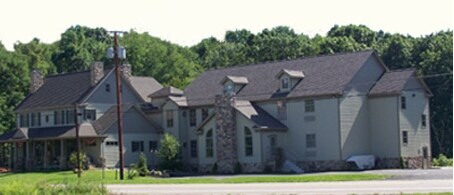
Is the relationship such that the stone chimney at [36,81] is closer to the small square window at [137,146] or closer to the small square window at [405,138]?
the small square window at [137,146]

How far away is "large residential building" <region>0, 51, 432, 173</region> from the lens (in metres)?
61.5

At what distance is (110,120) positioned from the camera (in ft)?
231

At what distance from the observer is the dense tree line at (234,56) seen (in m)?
78.1

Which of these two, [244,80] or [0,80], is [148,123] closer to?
[244,80]

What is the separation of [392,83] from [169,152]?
17.9m

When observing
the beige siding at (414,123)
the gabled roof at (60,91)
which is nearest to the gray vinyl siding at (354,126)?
the beige siding at (414,123)

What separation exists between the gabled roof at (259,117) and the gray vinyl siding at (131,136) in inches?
378

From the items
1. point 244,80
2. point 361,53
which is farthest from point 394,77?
point 244,80

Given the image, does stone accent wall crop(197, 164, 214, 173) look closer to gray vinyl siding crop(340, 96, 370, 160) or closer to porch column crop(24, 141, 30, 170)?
gray vinyl siding crop(340, 96, 370, 160)

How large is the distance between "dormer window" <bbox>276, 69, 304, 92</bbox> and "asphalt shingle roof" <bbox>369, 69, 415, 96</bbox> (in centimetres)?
571

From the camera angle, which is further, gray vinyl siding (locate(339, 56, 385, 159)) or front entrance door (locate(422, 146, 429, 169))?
front entrance door (locate(422, 146, 429, 169))

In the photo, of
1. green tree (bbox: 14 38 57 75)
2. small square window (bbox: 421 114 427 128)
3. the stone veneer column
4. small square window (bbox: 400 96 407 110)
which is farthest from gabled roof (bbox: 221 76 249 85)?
green tree (bbox: 14 38 57 75)

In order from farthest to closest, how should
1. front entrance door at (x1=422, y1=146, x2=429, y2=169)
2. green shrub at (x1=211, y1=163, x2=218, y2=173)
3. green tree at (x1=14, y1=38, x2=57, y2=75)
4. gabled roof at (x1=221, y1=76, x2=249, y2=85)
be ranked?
green tree at (x1=14, y1=38, x2=57, y2=75), gabled roof at (x1=221, y1=76, x2=249, y2=85), green shrub at (x1=211, y1=163, x2=218, y2=173), front entrance door at (x1=422, y1=146, x2=429, y2=169)

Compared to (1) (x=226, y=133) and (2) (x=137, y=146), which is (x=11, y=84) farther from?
(1) (x=226, y=133)
